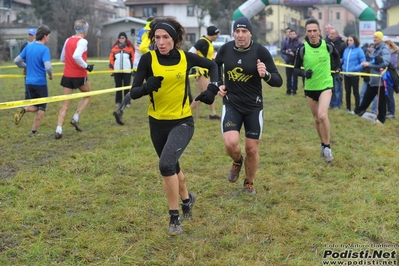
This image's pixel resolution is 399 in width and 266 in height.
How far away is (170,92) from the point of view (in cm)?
480

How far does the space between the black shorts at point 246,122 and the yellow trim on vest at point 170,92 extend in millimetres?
1080

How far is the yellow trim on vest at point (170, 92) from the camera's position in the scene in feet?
15.6

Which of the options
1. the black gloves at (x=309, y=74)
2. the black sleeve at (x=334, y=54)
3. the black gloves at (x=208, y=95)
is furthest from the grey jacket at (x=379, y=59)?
the black gloves at (x=208, y=95)

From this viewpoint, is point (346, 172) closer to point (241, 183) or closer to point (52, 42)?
point (241, 183)

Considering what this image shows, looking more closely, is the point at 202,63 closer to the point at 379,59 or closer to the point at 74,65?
the point at 74,65

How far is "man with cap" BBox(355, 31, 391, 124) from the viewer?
11141 millimetres

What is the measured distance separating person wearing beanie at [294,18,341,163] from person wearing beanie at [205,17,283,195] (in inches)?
81.6

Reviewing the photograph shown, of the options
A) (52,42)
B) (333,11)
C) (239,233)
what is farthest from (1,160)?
(333,11)

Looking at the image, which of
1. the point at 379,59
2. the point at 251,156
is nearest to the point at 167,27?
the point at 251,156

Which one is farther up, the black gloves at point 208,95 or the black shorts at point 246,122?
the black gloves at point 208,95

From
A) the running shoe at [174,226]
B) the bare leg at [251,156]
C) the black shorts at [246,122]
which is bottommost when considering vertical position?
the running shoe at [174,226]

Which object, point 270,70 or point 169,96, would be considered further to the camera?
point 270,70

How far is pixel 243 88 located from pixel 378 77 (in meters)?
6.81

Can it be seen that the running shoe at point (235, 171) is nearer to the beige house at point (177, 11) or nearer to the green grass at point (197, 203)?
the green grass at point (197, 203)
